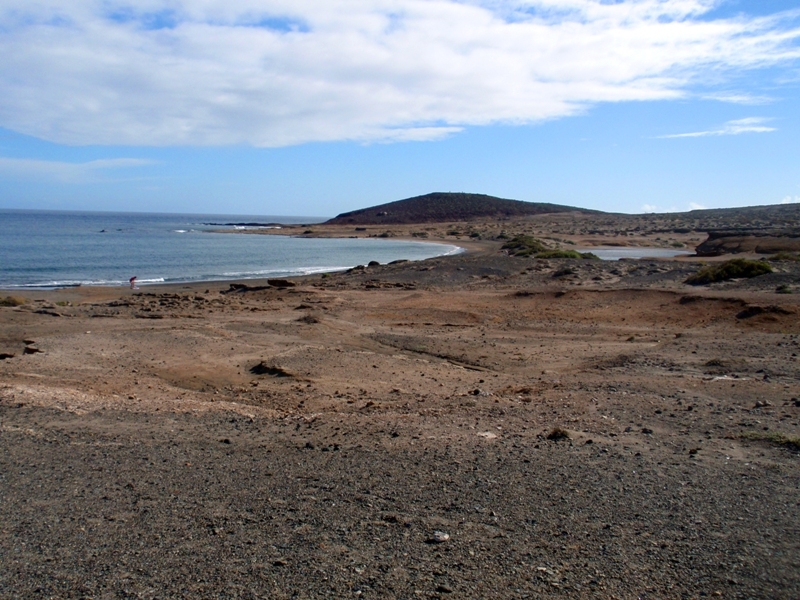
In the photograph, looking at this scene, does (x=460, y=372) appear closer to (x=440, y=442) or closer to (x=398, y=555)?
(x=440, y=442)

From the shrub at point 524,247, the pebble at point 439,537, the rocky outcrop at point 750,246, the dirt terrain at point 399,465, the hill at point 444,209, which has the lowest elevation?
the dirt terrain at point 399,465

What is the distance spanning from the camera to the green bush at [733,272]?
23188 millimetres

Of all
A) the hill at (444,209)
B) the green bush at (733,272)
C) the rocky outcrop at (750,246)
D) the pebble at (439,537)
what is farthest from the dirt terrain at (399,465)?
the hill at (444,209)

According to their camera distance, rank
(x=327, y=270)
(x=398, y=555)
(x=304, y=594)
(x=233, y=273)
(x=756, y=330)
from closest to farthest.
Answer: (x=304, y=594) → (x=398, y=555) → (x=756, y=330) → (x=233, y=273) → (x=327, y=270)

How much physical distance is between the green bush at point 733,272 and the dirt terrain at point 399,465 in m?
8.60

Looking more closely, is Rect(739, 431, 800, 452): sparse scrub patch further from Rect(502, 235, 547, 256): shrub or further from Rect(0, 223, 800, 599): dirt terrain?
Rect(502, 235, 547, 256): shrub

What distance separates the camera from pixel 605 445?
22.8 feet

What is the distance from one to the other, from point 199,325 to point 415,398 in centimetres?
884

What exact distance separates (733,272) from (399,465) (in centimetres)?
2085

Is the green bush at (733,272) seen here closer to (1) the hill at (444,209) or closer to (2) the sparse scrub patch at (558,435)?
(2) the sparse scrub patch at (558,435)

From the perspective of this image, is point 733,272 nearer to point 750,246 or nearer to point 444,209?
point 750,246

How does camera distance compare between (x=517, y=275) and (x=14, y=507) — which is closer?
(x=14, y=507)

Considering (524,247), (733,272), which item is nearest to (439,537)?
(733,272)

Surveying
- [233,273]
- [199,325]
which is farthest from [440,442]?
[233,273]
